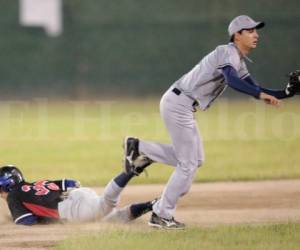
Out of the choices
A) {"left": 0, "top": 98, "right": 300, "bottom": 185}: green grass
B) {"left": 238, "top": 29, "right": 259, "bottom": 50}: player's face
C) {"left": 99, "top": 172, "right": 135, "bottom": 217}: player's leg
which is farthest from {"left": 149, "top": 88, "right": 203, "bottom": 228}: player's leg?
{"left": 0, "top": 98, "right": 300, "bottom": 185}: green grass

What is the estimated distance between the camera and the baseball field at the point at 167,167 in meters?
5.94

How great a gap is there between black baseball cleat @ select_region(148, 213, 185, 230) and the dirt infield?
0.21 metres

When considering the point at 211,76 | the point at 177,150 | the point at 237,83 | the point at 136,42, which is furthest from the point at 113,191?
the point at 136,42

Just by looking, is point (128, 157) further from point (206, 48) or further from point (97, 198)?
point (206, 48)

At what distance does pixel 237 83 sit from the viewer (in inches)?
244

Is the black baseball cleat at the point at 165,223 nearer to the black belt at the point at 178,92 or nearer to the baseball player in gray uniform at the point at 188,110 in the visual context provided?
the baseball player in gray uniform at the point at 188,110

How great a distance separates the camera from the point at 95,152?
41.8 ft

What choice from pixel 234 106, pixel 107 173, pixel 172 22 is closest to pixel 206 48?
pixel 172 22

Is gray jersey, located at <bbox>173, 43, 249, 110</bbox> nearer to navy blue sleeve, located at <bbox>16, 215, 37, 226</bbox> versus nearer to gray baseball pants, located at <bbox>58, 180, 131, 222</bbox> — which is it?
gray baseball pants, located at <bbox>58, 180, 131, 222</bbox>

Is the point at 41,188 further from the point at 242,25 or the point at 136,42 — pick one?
the point at 136,42

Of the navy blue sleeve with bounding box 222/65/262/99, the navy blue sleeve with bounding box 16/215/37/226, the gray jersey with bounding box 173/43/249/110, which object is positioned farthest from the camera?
the navy blue sleeve with bounding box 16/215/37/226

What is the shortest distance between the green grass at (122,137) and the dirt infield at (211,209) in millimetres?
736

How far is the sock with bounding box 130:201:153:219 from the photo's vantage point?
6703 millimetres

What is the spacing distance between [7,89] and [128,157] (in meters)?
17.6
